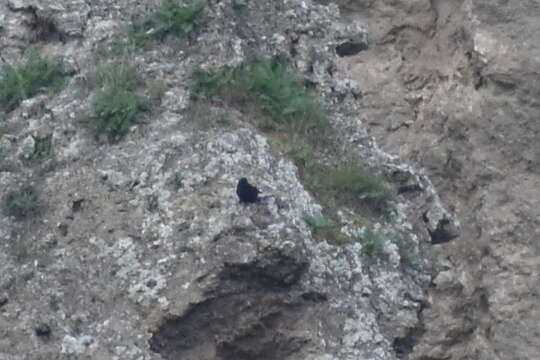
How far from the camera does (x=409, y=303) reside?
477cm

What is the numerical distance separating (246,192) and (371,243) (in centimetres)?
45

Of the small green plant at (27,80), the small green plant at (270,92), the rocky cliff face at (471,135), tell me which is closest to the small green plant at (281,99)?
the small green plant at (270,92)

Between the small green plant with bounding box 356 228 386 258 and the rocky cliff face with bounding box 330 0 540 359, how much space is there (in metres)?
2.51

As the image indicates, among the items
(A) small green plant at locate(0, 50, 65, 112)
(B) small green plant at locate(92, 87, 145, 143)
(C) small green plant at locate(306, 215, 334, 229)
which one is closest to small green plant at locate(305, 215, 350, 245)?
(C) small green plant at locate(306, 215, 334, 229)

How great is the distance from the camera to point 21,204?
4.69 m

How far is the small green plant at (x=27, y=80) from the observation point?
5078 millimetres

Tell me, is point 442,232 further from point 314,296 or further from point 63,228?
point 63,228

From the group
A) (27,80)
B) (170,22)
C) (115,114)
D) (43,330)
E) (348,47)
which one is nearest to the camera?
(43,330)

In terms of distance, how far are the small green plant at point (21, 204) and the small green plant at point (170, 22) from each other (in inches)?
28.9

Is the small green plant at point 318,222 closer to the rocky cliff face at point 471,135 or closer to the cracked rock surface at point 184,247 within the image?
the cracked rock surface at point 184,247

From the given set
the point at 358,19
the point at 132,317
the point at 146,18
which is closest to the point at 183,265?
the point at 132,317

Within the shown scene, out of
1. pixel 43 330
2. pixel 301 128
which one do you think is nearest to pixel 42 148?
pixel 43 330

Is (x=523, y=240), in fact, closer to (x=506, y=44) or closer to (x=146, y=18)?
(x=506, y=44)

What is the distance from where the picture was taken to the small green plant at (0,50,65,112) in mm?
5078
